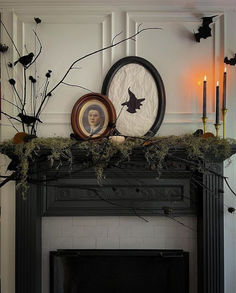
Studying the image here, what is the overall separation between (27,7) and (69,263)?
6.20 feet

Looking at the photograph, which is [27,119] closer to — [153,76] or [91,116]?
[91,116]

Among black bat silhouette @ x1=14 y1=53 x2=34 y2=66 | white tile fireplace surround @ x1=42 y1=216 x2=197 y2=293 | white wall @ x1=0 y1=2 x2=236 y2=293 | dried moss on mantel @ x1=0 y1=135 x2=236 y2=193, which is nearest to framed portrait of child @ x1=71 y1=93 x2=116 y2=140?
white wall @ x1=0 y1=2 x2=236 y2=293

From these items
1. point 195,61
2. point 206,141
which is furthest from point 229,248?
point 195,61

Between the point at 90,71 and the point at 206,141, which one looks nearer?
the point at 206,141

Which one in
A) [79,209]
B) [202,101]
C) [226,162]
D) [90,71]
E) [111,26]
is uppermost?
[111,26]

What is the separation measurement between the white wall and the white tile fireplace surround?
29 cm

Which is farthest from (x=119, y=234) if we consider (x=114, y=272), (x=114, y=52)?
(x=114, y=52)

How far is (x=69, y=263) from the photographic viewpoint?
7.51 ft

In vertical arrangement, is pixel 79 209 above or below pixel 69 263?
above

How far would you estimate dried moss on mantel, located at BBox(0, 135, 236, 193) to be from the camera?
6.48 feet

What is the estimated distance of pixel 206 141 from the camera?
2057 mm

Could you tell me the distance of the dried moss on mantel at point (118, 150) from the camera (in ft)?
6.48

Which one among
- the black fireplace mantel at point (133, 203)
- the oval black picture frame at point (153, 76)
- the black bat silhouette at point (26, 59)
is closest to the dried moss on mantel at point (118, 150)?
the black fireplace mantel at point (133, 203)

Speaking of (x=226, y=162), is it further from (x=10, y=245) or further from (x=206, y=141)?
(x=10, y=245)
